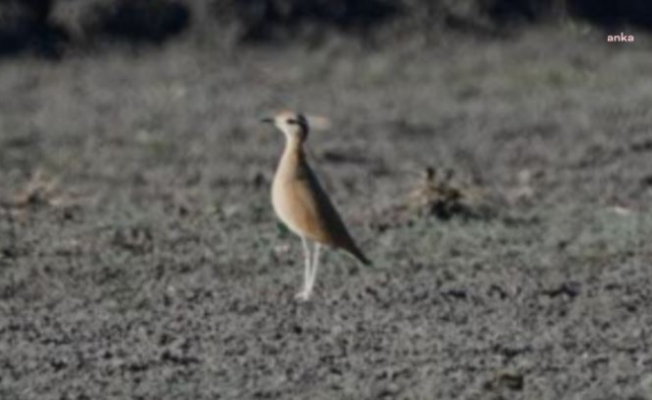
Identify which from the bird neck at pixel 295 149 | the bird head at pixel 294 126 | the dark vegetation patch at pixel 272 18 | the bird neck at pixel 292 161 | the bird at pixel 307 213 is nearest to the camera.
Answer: the bird at pixel 307 213

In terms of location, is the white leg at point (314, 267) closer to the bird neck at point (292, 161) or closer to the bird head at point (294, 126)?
the bird neck at point (292, 161)

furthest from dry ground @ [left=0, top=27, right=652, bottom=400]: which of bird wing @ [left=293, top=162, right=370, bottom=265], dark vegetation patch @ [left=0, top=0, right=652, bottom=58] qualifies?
dark vegetation patch @ [left=0, top=0, right=652, bottom=58]

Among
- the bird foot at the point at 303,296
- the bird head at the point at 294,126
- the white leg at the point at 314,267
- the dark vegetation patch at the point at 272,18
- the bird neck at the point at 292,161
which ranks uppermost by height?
the bird head at the point at 294,126

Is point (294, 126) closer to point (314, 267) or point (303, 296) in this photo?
point (314, 267)

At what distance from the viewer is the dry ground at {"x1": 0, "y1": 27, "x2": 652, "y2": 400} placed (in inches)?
355

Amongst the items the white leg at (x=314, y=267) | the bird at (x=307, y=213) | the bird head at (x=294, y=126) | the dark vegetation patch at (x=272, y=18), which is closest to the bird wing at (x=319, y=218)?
the bird at (x=307, y=213)

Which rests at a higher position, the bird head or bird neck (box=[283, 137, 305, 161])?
the bird head

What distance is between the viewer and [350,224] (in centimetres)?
1257

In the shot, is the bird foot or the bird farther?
the bird

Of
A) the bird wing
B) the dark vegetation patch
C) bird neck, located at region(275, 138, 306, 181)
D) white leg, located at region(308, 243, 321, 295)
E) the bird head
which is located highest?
the bird head

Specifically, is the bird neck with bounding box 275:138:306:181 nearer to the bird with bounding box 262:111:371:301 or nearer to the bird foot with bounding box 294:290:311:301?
the bird with bounding box 262:111:371:301

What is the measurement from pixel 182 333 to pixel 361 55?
10.3 m

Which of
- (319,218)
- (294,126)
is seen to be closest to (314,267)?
(319,218)

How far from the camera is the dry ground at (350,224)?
9.02 meters
